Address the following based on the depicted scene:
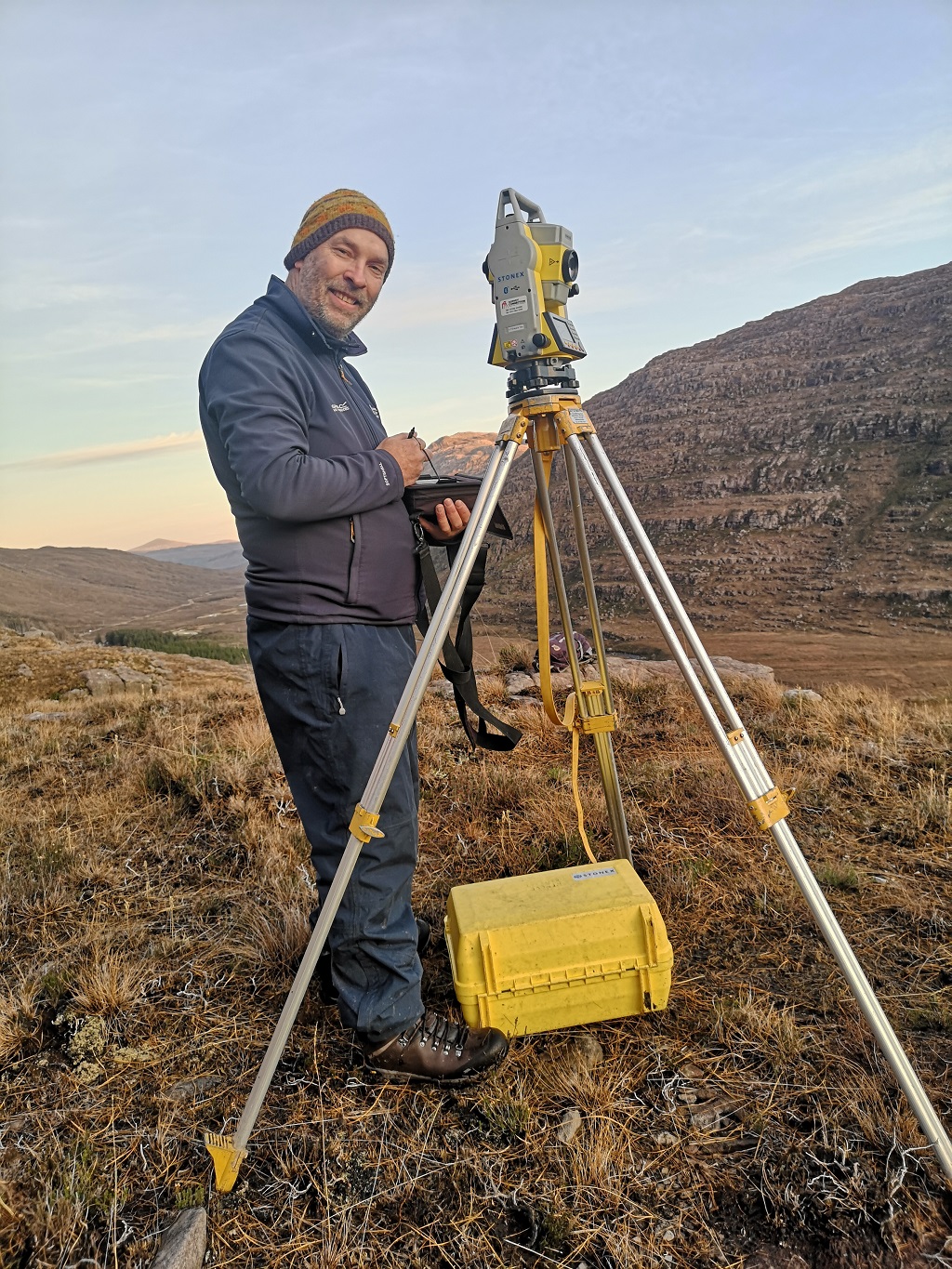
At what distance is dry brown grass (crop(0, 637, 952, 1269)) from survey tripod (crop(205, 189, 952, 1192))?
207mm

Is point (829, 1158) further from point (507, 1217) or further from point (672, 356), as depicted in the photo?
point (672, 356)

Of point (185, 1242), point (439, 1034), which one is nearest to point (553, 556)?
point (439, 1034)

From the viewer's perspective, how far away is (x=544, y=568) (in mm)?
2438

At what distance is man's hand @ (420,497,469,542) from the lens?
7.25 ft

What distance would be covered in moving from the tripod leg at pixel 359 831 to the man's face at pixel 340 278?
0.73 metres

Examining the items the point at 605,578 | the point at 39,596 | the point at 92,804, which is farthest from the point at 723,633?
the point at 39,596

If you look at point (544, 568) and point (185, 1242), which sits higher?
point (544, 568)

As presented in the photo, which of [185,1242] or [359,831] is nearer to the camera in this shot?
[185,1242]

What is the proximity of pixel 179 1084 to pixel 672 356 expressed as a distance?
7894cm

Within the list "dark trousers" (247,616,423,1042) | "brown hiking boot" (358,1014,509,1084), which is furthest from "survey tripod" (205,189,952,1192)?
"brown hiking boot" (358,1014,509,1084)

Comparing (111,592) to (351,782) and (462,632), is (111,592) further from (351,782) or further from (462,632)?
(351,782)

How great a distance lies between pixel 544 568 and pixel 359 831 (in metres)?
1.09

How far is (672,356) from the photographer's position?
236ft

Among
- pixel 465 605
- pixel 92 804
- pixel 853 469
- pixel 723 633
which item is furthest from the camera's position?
pixel 853 469
